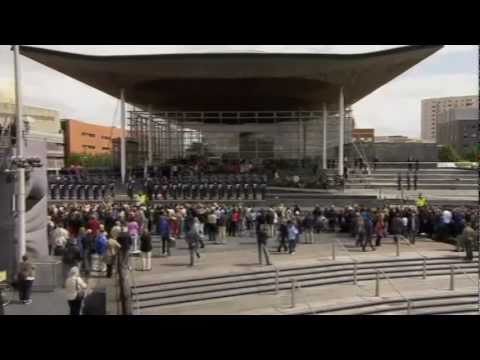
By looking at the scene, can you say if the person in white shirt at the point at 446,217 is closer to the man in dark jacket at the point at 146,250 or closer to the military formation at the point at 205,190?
the military formation at the point at 205,190

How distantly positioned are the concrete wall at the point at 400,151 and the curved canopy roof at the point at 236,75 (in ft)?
20.1

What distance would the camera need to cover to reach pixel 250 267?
14.5 metres

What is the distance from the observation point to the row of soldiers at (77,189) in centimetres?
2811

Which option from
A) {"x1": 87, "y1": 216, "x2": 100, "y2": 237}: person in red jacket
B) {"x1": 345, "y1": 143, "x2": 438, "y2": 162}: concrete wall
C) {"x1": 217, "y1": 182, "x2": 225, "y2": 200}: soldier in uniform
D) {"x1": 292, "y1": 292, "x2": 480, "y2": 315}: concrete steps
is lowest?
{"x1": 292, "y1": 292, "x2": 480, "y2": 315}: concrete steps

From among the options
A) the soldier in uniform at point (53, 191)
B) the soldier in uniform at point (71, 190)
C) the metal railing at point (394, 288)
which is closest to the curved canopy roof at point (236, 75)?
the soldier in uniform at point (53, 191)

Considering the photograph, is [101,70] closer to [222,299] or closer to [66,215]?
[66,215]

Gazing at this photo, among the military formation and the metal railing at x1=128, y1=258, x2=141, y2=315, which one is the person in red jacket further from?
the military formation

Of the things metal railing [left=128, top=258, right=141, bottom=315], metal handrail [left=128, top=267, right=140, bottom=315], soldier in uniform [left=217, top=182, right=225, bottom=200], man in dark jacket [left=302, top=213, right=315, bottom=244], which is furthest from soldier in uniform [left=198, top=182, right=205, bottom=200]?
metal railing [left=128, top=258, right=141, bottom=315]

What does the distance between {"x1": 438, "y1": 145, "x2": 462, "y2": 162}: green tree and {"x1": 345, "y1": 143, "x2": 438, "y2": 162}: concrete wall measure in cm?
3513

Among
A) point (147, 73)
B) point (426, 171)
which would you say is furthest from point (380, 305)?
point (147, 73)

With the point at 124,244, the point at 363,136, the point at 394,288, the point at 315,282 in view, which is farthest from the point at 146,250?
the point at 363,136

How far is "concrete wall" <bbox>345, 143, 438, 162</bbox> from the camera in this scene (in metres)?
51.4

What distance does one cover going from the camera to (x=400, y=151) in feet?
172

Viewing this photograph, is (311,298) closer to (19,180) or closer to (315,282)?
(315,282)
